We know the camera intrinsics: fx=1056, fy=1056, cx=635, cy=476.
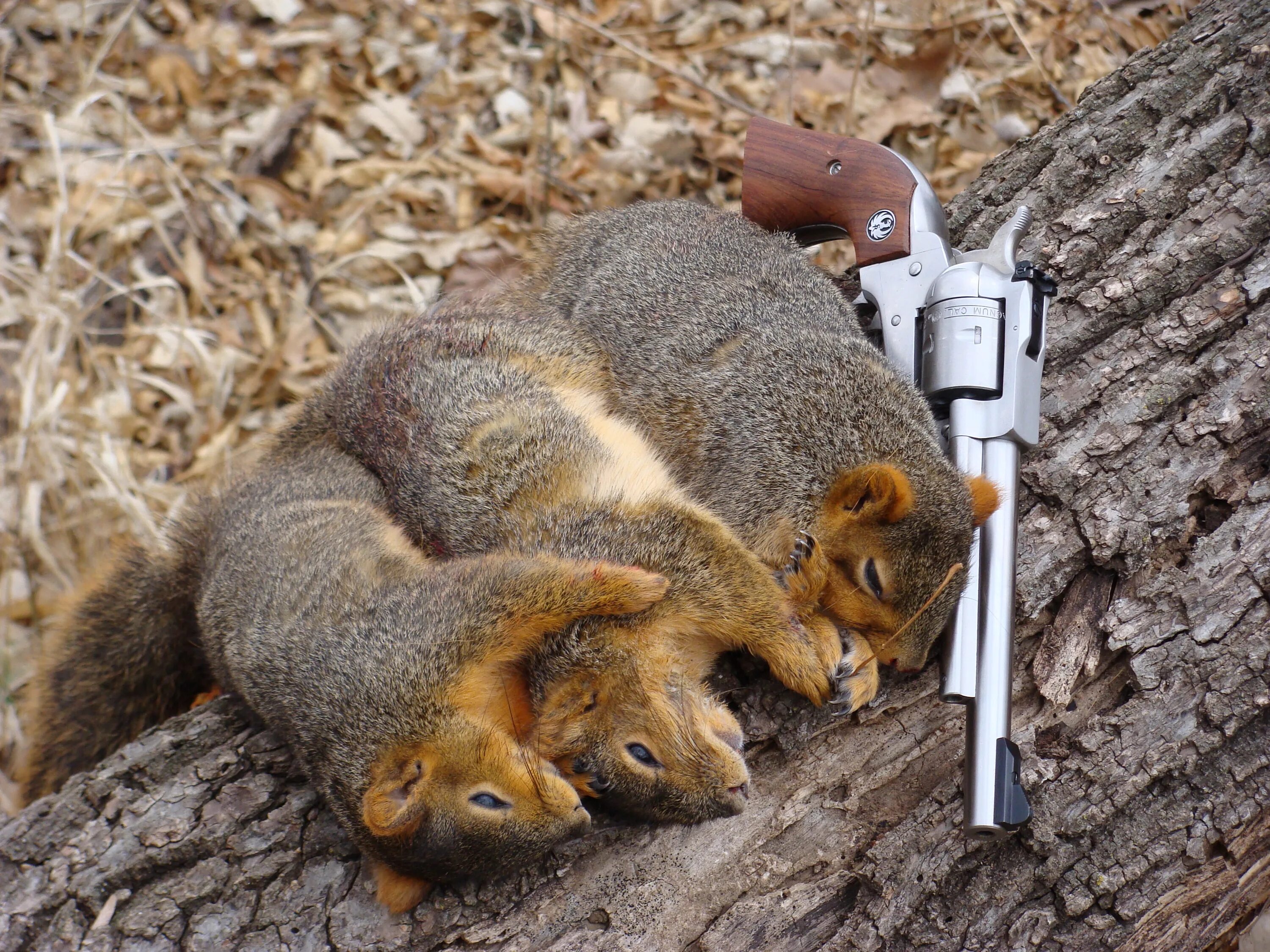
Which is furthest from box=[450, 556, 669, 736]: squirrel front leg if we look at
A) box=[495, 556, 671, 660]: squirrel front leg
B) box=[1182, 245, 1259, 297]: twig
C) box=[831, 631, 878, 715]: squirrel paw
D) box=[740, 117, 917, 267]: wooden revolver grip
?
box=[1182, 245, 1259, 297]: twig

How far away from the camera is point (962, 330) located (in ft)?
10.5

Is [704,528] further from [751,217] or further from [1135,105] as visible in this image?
[1135,105]

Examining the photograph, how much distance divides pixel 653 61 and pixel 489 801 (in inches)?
176

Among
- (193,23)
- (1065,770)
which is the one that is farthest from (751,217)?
(193,23)

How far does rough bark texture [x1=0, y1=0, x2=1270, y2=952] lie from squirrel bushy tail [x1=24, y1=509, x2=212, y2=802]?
93 cm

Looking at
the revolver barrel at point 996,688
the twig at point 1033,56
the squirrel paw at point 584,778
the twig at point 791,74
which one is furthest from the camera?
the twig at point 1033,56

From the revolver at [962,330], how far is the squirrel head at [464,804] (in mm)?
1037

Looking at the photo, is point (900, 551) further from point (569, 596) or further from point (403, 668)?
point (403, 668)

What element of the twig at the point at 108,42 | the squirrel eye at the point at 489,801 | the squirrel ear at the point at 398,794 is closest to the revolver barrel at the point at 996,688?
the squirrel eye at the point at 489,801

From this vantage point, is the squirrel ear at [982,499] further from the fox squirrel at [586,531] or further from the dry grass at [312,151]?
the dry grass at [312,151]

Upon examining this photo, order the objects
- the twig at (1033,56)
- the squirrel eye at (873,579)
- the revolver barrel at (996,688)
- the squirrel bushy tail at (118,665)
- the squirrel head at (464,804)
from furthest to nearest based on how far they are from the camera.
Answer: the twig at (1033,56) < the squirrel bushy tail at (118,665) < the squirrel eye at (873,579) < the squirrel head at (464,804) < the revolver barrel at (996,688)

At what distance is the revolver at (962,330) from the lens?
2627mm

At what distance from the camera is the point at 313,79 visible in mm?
6566

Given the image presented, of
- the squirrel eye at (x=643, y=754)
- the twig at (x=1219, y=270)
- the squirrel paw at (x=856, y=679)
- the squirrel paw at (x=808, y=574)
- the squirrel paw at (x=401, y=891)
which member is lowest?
the squirrel paw at (x=401, y=891)
